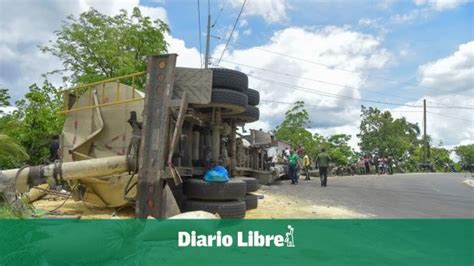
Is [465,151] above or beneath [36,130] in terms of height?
above

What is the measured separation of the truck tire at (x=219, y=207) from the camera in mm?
7504

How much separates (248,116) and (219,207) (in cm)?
339

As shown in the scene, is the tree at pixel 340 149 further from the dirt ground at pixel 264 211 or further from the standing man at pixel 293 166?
the dirt ground at pixel 264 211

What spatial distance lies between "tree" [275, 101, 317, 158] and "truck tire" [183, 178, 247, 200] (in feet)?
115

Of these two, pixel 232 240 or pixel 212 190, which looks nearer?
pixel 232 240

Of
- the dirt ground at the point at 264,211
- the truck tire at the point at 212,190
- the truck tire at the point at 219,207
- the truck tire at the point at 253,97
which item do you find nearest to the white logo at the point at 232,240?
the truck tire at the point at 219,207

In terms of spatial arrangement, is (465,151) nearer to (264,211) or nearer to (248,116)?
(248,116)

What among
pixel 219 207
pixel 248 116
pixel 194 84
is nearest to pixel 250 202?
pixel 219 207

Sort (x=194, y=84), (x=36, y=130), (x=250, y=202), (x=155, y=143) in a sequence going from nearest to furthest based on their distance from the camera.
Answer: (x=155, y=143) → (x=194, y=84) → (x=250, y=202) → (x=36, y=130)

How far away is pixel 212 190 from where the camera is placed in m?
7.64

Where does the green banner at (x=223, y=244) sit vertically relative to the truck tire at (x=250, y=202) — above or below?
below

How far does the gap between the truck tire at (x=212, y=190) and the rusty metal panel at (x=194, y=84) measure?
1457 millimetres

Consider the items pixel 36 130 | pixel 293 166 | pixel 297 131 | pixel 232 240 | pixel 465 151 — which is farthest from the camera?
pixel 465 151

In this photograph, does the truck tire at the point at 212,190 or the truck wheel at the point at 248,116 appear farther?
the truck wheel at the point at 248,116
